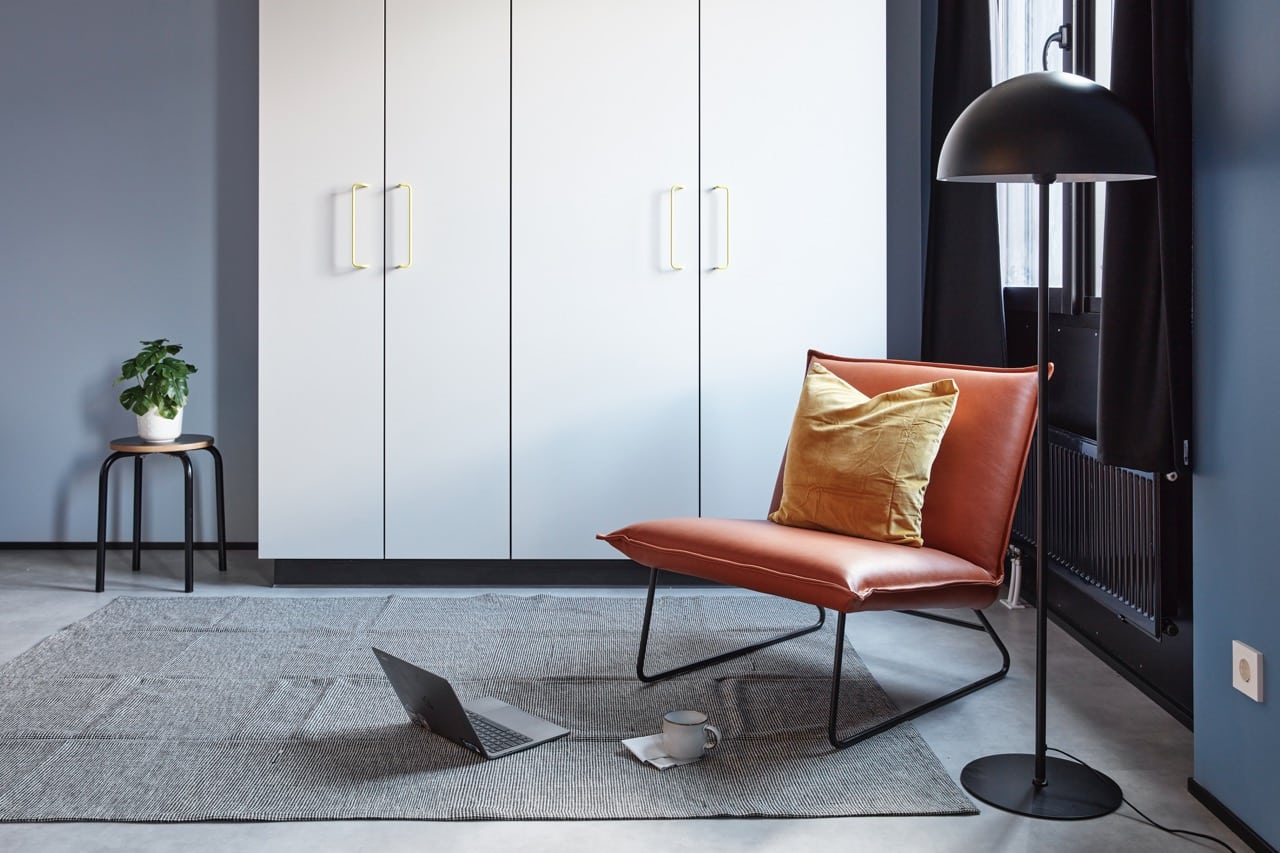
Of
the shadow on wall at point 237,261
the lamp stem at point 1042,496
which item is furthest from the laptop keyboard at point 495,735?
the shadow on wall at point 237,261

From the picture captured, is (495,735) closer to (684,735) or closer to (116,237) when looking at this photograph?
(684,735)

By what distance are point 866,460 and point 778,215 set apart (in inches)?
47.1

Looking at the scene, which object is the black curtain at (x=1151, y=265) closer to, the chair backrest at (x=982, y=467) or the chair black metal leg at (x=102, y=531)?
the chair backrest at (x=982, y=467)

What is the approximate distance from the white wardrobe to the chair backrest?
3.26 ft

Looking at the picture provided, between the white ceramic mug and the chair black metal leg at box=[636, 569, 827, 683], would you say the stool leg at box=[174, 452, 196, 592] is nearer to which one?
the chair black metal leg at box=[636, 569, 827, 683]

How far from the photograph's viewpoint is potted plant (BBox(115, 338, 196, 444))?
13.0ft

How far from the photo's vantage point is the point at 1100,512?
3080mm

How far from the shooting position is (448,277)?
3.83m

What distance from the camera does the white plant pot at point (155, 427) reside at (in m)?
3.99

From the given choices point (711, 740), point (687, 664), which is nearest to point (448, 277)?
point (687, 664)

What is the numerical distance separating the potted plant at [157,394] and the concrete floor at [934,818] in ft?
1.89

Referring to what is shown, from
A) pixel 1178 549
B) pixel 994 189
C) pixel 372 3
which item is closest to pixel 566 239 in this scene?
pixel 372 3

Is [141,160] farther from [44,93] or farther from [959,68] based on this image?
[959,68]

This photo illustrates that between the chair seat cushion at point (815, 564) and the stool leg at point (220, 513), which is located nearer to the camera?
the chair seat cushion at point (815, 564)
